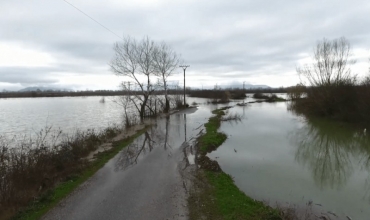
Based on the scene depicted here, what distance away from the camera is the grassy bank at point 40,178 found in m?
6.39

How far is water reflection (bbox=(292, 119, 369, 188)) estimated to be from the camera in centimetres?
997

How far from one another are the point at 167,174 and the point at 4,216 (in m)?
4.78

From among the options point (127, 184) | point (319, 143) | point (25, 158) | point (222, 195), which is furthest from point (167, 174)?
point (319, 143)

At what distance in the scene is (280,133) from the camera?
18.8 meters

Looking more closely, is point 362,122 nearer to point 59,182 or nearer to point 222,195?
point 222,195

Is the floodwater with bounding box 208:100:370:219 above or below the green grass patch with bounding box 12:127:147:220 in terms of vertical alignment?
below

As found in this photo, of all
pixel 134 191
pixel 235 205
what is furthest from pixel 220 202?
pixel 134 191

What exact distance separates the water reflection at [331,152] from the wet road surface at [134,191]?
5.52m

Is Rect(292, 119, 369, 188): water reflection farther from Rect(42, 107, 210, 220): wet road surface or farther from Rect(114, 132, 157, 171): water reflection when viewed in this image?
Rect(114, 132, 157, 171): water reflection

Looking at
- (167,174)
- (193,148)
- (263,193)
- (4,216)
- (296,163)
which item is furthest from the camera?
(193,148)

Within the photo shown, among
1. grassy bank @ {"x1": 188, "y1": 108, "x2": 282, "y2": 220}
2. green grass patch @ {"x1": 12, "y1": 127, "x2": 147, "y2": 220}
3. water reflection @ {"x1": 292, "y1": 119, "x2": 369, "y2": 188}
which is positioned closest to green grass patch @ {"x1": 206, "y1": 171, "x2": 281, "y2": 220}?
grassy bank @ {"x1": 188, "y1": 108, "x2": 282, "y2": 220}

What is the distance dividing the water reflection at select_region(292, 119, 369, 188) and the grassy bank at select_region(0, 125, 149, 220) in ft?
28.7

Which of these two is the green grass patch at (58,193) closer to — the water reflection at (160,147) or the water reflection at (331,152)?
the water reflection at (160,147)

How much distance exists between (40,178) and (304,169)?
10299 millimetres
